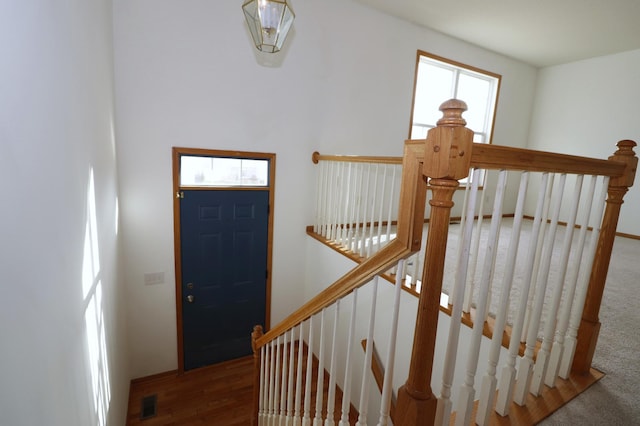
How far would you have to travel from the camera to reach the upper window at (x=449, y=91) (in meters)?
4.46

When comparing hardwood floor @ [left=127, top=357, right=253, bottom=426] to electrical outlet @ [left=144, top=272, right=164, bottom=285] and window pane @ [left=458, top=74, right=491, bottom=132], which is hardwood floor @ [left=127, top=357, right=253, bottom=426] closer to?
electrical outlet @ [left=144, top=272, right=164, bottom=285]

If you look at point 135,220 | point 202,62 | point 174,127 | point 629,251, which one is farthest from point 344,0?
point 629,251

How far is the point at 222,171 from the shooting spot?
11.0 feet

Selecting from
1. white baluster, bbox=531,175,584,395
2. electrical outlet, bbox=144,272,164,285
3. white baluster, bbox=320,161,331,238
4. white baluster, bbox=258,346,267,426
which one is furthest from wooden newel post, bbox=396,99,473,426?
electrical outlet, bbox=144,272,164,285

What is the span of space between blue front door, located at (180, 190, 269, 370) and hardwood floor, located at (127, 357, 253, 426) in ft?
0.55

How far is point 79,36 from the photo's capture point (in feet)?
4.87

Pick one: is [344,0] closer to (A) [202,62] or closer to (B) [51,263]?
(A) [202,62]

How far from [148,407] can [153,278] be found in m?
1.30

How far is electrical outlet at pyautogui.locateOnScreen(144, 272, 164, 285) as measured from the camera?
3167mm

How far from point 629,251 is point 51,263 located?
5.66 metres

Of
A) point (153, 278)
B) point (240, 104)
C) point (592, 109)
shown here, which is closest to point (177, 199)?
point (153, 278)

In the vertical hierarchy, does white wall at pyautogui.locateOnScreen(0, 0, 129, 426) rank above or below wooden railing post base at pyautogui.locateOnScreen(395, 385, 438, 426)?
above

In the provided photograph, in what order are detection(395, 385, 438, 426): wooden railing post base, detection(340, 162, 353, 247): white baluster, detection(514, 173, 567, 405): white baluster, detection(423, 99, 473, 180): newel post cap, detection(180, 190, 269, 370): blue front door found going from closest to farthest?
detection(423, 99, 473, 180): newel post cap → detection(395, 385, 438, 426): wooden railing post base → detection(514, 173, 567, 405): white baluster → detection(340, 162, 353, 247): white baluster → detection(180, 190, 269, 370): blue front door

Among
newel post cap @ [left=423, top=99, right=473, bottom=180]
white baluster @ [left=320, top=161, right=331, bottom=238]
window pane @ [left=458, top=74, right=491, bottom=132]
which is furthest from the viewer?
window pane @ [left=458, top=74, right=491, bottom=132]
